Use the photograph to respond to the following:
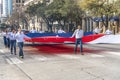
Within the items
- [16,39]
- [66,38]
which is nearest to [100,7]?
[66,38]

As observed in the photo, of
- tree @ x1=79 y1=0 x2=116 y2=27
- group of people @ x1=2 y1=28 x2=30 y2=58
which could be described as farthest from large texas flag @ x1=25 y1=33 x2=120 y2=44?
tree @ x1=79 y1=0 x2=116 y2=27

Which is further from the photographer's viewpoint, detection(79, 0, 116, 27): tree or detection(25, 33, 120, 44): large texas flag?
detection(79, 0, 116, 27): tree

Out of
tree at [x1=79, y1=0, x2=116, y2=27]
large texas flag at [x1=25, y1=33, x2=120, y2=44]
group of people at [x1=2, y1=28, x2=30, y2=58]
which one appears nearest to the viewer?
group of people at [x1=2, y1=28, x2=30, y2=58]

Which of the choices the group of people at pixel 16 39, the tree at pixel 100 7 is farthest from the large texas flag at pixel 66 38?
the tree at pixel 100 7

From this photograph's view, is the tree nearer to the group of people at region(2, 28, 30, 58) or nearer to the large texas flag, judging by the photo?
the large texas flag

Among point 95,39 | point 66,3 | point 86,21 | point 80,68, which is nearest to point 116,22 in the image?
point 66,3

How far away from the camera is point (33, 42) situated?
36062mm

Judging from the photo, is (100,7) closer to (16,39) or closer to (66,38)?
(66,38)

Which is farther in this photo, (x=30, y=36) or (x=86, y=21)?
(x=86, y=21)

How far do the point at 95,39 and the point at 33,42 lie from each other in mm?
6217

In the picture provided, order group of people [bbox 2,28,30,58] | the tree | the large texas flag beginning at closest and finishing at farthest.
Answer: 1. group of people [bbox 2,28,30,58]
2. the large texas flag
3. the tree

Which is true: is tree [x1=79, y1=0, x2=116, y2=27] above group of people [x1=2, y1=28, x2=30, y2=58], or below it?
above

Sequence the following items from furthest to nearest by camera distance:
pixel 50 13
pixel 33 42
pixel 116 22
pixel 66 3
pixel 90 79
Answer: pixel 50 13, pixel 66 3, pixel 116 22, pixel 33 42, pixel 90 79

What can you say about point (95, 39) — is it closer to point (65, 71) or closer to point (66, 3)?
point (65, 71)
